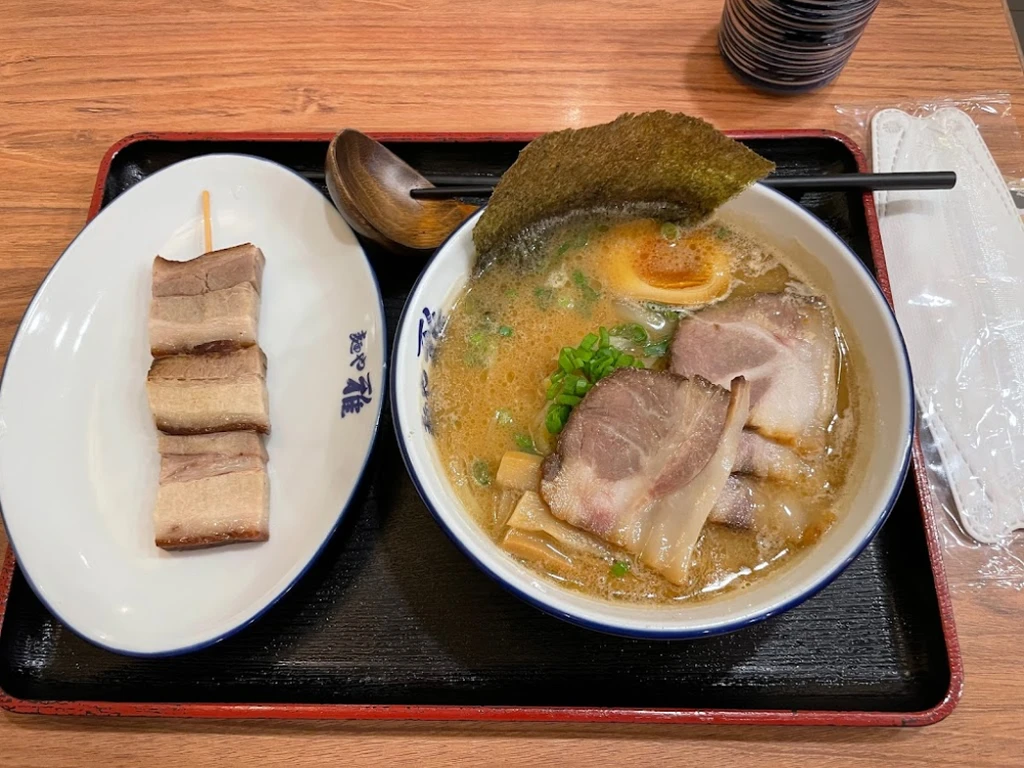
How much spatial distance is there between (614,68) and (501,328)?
952 mm

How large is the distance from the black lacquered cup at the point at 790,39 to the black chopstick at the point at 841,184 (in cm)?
37

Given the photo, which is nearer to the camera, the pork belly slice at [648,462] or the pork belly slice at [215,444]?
the pork belly slice at [648,462]

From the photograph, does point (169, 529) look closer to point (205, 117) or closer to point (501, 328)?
point (501, 328)

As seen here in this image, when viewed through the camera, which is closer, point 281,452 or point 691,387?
point 691,387

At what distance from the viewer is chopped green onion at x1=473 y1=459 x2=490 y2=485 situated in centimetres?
127

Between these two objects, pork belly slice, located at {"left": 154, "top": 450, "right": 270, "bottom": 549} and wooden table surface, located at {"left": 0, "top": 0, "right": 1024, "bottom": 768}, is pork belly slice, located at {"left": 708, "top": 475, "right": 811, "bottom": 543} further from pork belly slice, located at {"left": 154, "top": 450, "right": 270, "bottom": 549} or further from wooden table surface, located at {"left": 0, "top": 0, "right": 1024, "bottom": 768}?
wooden table surface, located at {"left": 0, "top": 0, "right": 1024, "bottom": 768}

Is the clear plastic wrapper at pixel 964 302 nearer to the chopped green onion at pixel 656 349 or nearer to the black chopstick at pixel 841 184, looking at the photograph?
the black chopstick at pixel 841 184

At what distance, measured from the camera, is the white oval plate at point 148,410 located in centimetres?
134

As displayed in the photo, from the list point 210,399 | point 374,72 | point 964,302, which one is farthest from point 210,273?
point 964,302

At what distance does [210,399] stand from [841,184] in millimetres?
1426

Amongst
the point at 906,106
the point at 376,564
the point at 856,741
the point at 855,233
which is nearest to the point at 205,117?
the point at 376,564

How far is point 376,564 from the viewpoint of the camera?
1.36 meters

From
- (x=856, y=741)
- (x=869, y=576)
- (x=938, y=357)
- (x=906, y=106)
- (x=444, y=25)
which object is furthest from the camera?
(x=444, y=25)

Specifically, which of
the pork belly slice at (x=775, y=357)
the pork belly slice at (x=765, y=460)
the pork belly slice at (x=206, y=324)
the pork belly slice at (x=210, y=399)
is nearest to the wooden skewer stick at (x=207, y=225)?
the pork belly slice at (x=206, y=324)
